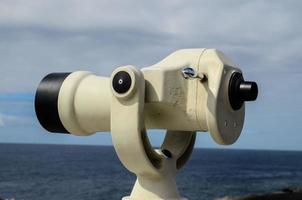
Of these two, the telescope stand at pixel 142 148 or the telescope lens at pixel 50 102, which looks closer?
the telescope stand at pixel 142 148

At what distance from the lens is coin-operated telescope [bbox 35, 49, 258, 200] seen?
4.82 metres

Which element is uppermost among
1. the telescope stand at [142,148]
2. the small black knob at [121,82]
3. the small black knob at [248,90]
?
the small black knob at [121,82]

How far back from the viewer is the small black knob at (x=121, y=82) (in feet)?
15.8

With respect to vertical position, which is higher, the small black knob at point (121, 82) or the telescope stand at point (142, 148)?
the small black knob at point (121, 82)

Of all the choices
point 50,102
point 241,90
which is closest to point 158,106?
point 241,90

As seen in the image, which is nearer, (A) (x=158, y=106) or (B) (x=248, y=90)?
(B) (x=248, y=90)

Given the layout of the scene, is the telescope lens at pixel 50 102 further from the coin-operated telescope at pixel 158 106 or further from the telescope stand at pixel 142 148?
the telescope stand at pixel 142 148

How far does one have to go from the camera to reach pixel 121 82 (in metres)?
4.84

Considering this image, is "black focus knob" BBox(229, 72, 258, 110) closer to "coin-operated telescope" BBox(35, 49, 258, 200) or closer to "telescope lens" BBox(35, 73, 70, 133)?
"coin-operated telescope" BBox(35, 49, 258, 200)

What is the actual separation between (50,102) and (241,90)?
5.44 feet

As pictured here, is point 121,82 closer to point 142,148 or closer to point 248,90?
point 142,148

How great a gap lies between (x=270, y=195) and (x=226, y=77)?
213 inches

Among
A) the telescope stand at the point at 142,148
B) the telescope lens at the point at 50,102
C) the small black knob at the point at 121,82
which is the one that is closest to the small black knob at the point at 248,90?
the telescope stand at the point at 142,148

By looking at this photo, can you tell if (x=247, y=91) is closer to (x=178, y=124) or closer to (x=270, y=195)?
(x=178, y=124)
